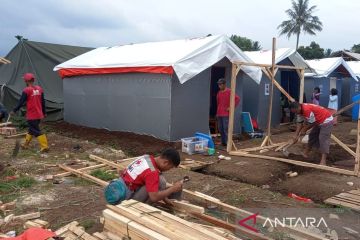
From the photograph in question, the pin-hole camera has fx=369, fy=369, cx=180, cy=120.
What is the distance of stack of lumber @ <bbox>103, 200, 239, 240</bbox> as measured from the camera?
3412 millimetres

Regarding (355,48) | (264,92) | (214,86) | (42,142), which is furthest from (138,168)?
(355,48)

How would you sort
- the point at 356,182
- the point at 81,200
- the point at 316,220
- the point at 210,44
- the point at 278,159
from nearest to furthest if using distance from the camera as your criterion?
the point at 316,220 < the point at 81,200 < the point at 356,182 < the point at 278,159 < the point at 210,44

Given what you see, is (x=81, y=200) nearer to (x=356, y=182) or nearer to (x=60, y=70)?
(x=356, y=182)

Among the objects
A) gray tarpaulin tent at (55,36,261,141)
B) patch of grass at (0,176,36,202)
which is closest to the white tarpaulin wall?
gray tarpaulin tent at (55,36,261,141)

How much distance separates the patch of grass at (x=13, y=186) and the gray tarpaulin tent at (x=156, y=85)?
432 cm

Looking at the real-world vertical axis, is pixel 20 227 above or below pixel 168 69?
below

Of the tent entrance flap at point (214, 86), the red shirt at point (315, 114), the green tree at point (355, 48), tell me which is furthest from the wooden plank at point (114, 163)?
the green tree at point (355, 48)

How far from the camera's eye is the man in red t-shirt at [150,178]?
4.25m

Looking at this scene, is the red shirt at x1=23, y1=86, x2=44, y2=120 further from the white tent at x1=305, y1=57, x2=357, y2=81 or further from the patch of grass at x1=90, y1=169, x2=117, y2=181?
the white tent at x1=305, y1=57, x2=357, y2=81

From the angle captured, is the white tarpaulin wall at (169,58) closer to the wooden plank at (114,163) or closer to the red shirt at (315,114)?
the wooden plank at (114,163)

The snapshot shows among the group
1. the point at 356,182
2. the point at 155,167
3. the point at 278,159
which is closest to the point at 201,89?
the point at 278,159

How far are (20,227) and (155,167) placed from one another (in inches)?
78.8

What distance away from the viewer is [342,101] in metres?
21.4

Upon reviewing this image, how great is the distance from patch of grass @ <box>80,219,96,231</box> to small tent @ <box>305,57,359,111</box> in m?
14.7
